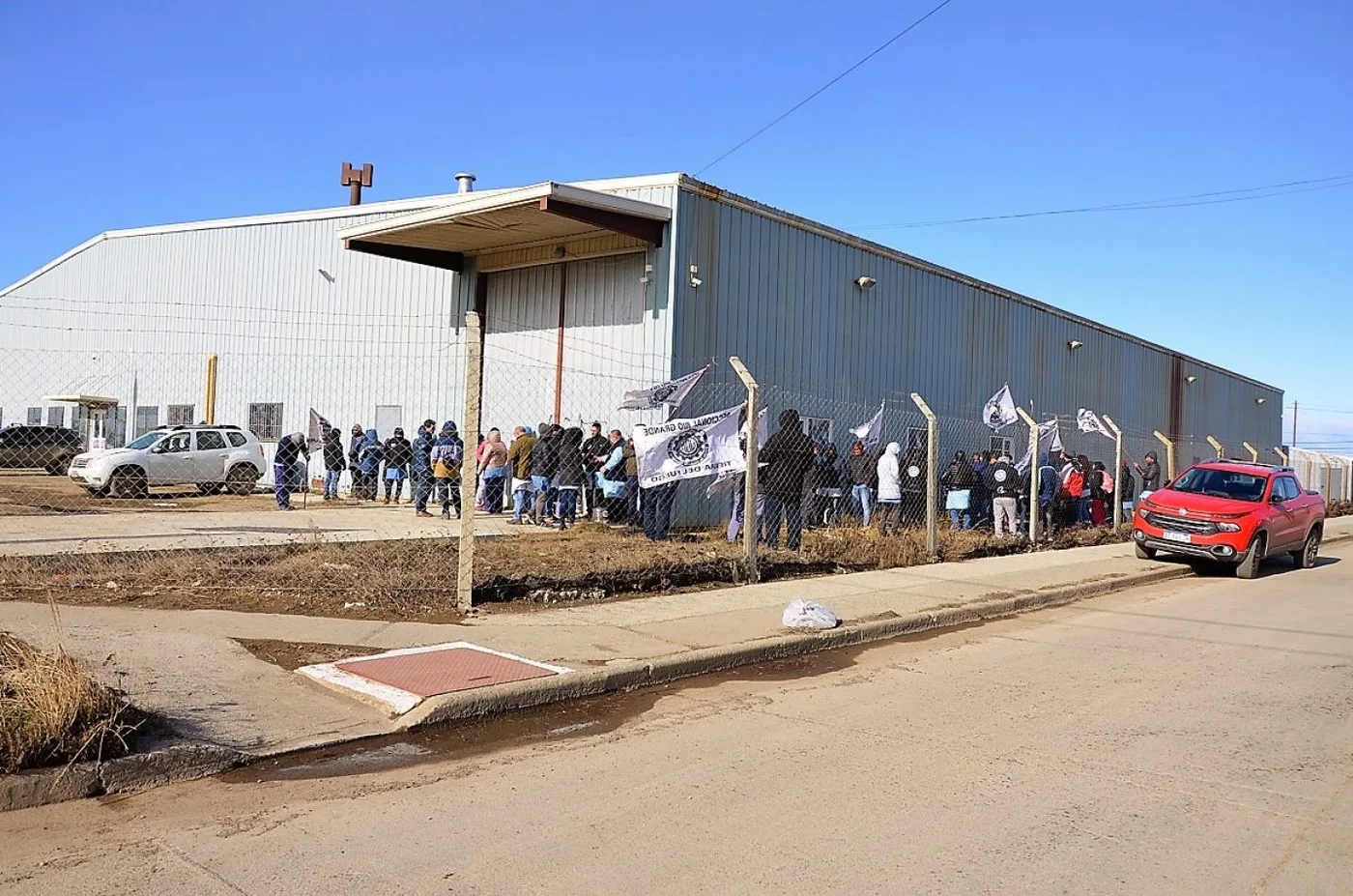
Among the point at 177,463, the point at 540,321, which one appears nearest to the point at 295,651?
the point at 540,321

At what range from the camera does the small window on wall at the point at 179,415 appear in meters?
30.4

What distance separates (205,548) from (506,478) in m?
9.40

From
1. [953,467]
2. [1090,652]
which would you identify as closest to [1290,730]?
[1090,652]

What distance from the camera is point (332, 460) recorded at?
65.3ft

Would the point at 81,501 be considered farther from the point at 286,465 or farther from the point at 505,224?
the point at 505,224

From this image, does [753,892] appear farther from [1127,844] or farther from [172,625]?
[172,625]

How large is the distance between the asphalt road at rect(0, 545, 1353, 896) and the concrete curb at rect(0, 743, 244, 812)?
0.34 feet

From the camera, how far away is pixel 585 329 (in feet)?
70.0

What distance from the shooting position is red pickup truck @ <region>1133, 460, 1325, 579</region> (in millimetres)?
16172

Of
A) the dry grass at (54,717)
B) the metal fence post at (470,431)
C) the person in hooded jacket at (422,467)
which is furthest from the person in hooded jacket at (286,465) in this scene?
the dry grass at (54,717)

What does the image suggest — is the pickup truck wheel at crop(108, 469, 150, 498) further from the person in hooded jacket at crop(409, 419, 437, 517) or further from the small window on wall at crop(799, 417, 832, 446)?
the small window on wall at crop(799, 417, 832, 446)

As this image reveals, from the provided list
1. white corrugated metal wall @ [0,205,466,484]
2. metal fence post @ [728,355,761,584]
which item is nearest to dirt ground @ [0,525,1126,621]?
metal fence post @ [728,355,761,584]

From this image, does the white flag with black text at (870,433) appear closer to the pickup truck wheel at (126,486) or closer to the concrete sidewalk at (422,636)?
the concrete sidewalk at (422,636)

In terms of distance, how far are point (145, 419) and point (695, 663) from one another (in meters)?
28.3
